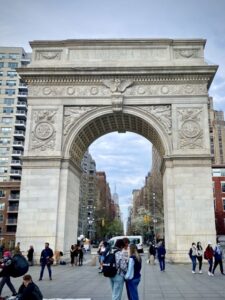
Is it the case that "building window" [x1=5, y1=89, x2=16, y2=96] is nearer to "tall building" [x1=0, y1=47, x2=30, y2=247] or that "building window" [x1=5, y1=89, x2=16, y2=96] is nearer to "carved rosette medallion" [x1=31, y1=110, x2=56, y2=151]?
"tall building" [x1=0, y1=47, x2=30, y2=247]

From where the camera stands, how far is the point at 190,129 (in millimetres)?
24203

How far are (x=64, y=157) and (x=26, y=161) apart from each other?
9.33 ft

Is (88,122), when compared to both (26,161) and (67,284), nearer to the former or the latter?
(26,161)

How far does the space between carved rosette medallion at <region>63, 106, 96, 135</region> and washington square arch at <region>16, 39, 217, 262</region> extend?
0.08 metres

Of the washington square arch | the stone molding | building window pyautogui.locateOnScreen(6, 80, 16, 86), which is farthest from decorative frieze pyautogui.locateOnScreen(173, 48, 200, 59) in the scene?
building window pyautogui.locateOnScreen(6, 80, 16, 86)

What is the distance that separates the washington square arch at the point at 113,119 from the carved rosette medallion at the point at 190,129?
7 centimetres

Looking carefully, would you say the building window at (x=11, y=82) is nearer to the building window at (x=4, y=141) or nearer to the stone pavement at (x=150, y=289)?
the building window at (x=4, y=141)

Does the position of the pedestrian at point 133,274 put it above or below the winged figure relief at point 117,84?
below

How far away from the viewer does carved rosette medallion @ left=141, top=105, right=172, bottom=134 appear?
80.8ft

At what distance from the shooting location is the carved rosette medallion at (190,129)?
A: 23922 mm

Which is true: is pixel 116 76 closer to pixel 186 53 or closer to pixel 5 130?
pixel 186 53

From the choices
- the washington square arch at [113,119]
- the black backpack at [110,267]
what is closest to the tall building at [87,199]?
the washington square arch at [113,119]

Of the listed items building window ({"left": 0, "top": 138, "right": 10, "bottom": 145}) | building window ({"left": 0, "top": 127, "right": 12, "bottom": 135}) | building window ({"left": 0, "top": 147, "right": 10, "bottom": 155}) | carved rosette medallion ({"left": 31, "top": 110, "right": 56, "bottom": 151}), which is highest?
building window ({"left": 0, "top": 127, "right": 12, "bottom": 135})

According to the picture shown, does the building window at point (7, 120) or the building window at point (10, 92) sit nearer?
the building window at point (7, 120)
